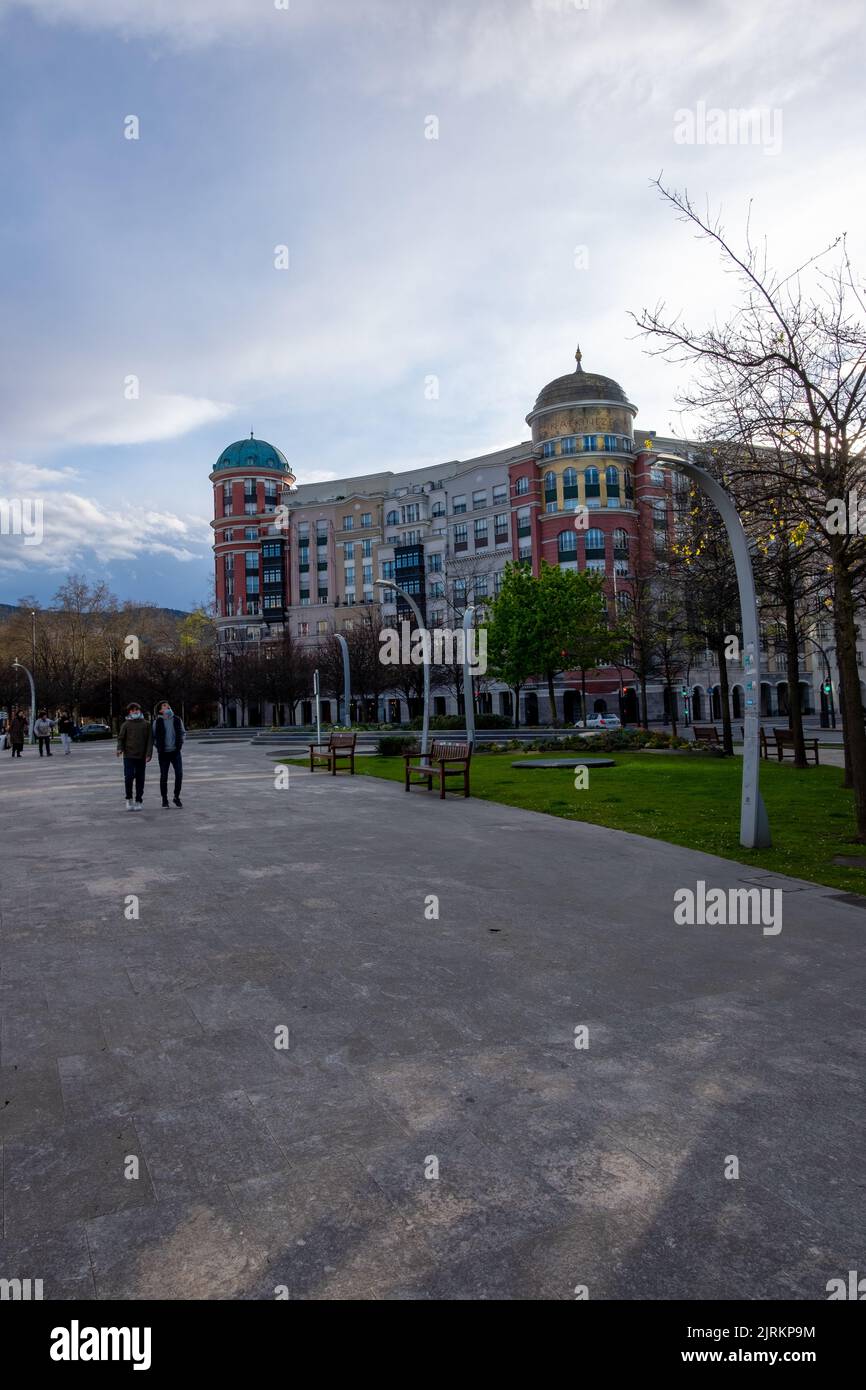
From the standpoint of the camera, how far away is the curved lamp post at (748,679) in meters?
9.72

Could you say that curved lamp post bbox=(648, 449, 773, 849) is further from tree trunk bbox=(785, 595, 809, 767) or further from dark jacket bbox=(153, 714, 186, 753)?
tree trunk bbox=(785, 595, 809, 767)

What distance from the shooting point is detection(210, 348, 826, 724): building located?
6894cm

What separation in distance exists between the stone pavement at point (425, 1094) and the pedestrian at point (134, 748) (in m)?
6.68

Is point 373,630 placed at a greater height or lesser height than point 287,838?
greater

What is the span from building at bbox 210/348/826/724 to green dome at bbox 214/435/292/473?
6.8 inches

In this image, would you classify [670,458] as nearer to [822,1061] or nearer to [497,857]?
[497,857]

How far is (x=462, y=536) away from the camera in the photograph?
79.6 metres

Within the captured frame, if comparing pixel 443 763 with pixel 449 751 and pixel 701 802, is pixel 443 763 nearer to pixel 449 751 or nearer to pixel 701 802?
pixel 449 751

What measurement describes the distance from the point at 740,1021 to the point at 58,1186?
3436 millimetres

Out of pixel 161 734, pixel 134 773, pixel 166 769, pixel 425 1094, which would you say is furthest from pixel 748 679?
pixel 134 773

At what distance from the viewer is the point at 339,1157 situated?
3.14 metres

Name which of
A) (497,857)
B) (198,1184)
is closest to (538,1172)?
(198,1184)
